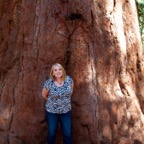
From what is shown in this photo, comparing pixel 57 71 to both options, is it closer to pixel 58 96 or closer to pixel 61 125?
pixel 58 96

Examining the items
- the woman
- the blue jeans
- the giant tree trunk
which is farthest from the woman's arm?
the giant tree trunk

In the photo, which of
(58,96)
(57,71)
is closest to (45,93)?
(58,96)

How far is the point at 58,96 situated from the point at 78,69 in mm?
624

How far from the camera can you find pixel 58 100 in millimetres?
4918

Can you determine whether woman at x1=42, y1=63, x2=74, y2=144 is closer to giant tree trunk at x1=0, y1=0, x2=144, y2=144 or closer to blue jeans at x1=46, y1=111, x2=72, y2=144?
blue jeans at x1=46, y1=111, x2=72, y2=144

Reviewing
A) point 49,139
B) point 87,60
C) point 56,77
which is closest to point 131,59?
point 87,60

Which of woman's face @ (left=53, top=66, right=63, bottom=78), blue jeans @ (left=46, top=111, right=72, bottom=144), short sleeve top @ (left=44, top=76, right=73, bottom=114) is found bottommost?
blue jeans @ (left=46, top=111, right=72, bottom=144)

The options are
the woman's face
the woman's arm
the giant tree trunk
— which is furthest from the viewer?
the giant tree trunk

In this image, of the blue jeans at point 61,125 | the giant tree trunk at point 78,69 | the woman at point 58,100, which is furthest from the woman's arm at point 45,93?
the giant tree trunk at point 78,69

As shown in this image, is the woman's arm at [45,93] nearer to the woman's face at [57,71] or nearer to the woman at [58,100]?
the woman at [58,100]

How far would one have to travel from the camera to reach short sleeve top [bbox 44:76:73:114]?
16.0 feet

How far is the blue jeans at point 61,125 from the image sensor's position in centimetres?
500

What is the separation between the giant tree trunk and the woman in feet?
1.03

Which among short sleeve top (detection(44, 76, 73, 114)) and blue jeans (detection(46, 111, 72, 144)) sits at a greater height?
short sleeve top (detection(44, 76, 73, 114))
